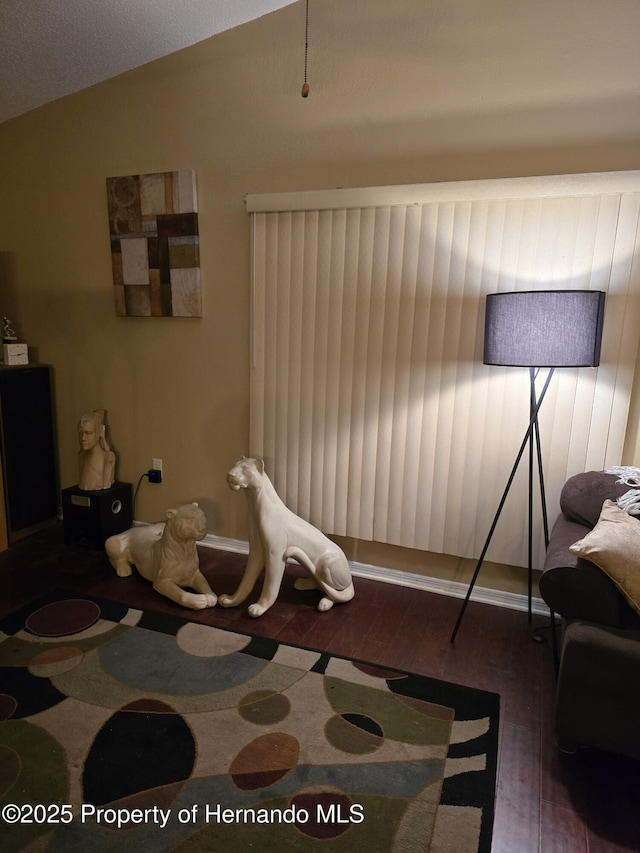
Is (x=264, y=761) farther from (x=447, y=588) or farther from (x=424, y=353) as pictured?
(x=424, y=353)

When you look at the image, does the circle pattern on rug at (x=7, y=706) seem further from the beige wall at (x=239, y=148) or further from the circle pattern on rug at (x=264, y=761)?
the beige wall at (x=239, y=148)

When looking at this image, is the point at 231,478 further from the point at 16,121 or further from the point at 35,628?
the point at 16,121

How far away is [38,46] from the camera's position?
2822 millimetres

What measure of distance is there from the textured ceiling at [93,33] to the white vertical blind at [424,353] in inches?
34.5

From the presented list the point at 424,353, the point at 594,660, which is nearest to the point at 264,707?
the point at 594,660

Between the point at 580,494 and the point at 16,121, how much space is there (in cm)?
379

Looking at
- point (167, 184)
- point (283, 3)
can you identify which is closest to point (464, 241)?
point (283, 3)

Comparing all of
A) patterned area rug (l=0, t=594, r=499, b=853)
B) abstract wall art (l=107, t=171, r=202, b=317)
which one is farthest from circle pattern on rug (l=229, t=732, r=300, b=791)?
abstract wall art (l=107, t=171, r=202, b=317)

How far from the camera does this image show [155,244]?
3.20 m

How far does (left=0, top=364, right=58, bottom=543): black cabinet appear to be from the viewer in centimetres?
328

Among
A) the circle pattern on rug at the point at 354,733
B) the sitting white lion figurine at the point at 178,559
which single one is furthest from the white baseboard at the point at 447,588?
the circle pattern on rug at the point at 354,733

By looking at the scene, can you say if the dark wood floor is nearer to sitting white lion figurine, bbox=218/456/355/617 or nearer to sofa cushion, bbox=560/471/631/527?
sitting white lion figurine, bbox=218/456/355/617

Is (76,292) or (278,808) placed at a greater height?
(76,292)

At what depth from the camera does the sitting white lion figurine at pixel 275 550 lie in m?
2.57
